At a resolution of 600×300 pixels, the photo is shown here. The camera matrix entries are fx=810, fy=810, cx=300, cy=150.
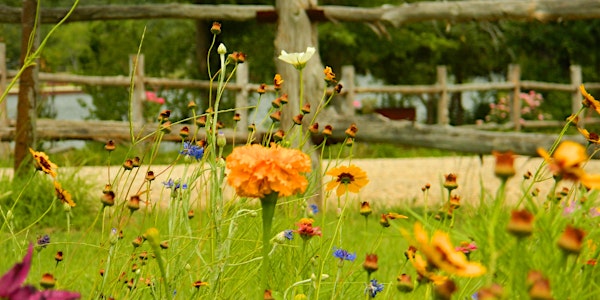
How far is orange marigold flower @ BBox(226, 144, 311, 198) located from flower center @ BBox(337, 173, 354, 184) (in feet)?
1.26

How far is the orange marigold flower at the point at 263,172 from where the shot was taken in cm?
117

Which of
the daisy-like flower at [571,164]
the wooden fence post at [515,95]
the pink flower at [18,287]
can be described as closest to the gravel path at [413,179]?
the wooden fence post at [515,95]

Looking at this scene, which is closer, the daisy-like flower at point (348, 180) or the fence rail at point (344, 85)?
the daisy-like flower at point (348, 180)

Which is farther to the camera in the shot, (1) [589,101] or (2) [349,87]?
(2) [349,87]

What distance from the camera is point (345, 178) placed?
5.21 feet

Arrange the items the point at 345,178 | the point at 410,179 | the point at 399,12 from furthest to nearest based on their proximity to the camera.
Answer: the point at 410,179
the point at 399,12
the point at 345,178

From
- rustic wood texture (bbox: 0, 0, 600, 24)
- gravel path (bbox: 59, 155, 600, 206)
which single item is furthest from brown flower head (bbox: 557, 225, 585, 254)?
gravel path (bbox: 59, 155, 600, 206)

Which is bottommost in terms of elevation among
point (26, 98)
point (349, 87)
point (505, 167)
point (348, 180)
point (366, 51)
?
point (349, 87)

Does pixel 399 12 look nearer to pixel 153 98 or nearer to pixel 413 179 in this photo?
pixel 413 179

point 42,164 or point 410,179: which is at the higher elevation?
point 42,164

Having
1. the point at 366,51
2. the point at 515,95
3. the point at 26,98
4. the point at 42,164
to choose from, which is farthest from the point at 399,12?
the point at 366,51

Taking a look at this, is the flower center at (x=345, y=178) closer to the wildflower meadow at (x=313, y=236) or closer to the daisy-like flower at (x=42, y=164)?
the wildflower meadow at (x=313, y=236)

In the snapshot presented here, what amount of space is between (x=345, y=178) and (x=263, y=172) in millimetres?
452

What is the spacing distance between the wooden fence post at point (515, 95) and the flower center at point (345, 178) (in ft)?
43.7
